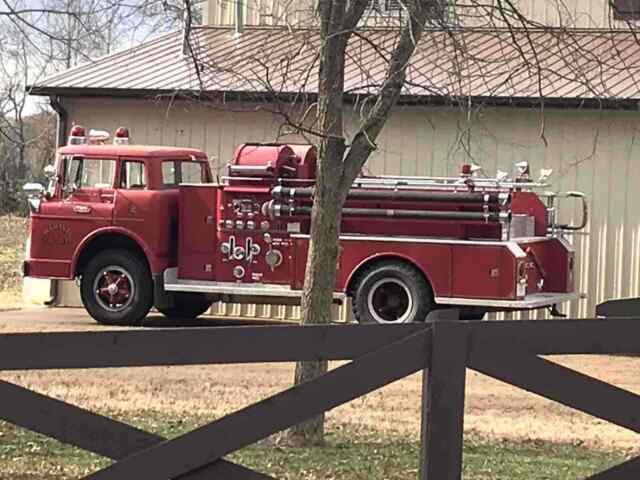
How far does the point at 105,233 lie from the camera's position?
17.5 metres

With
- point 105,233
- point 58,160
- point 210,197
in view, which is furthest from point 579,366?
point 58,160

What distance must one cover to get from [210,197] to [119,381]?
4.57 m

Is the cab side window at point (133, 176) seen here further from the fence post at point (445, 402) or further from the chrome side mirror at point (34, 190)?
the fence post at point (445, 402)

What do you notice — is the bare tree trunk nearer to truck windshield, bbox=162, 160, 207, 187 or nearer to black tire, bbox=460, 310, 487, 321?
black tire, bbox=460, 310, 487, 321

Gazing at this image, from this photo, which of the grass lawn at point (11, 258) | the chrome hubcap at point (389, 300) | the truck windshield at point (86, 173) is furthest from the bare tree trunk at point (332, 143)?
the grass lawn at point (11, 258)

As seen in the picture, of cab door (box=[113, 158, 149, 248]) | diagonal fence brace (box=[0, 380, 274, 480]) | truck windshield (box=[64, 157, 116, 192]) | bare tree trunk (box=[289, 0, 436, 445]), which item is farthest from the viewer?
truck windshield (box=[64, 157, 116, 192])

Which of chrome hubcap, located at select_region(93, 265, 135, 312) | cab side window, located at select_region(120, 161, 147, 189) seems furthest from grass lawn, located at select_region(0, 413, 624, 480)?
cab side window, located at select_region(120, 161, 147, 189)

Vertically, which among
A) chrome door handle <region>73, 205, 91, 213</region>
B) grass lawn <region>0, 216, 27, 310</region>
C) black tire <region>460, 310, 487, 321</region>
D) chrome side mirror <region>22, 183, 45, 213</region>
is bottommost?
grass lawn <region>0, 216, 27, 310</region>

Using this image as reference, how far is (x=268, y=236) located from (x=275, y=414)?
11.9 m

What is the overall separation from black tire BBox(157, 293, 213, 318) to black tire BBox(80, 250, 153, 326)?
1.81ft

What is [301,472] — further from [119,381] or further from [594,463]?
[119,381]

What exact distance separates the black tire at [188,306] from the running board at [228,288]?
734 mm

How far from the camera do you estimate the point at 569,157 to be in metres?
18.2

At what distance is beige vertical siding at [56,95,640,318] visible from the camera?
18.0 metres
